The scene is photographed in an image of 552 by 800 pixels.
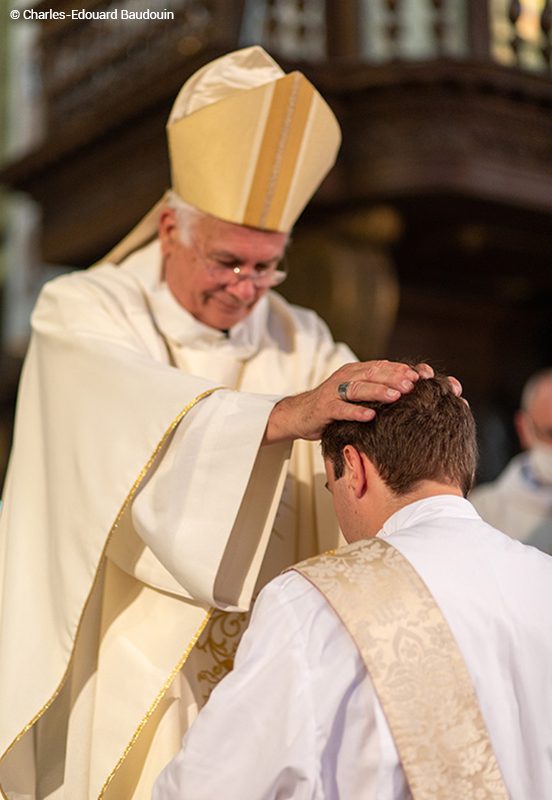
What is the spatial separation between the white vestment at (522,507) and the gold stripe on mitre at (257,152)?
260cm

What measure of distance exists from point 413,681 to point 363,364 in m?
0.66

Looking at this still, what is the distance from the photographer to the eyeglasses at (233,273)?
11.5ft

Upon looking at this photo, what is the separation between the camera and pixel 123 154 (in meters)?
7.06

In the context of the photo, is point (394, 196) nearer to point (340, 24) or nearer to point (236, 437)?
point (340, 24)

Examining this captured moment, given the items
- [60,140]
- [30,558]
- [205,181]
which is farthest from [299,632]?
[60,140]

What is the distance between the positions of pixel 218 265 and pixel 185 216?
24cm

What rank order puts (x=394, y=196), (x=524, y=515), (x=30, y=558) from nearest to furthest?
(x=30, y=558) < (x=524, y=515) < (x=394, y=196)

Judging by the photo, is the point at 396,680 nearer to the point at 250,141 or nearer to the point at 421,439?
the point at 421,439

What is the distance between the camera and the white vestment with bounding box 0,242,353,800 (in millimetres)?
3002

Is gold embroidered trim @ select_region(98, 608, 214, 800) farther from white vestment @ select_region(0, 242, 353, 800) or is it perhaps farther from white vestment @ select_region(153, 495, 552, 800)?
white vestment @ select_region(153, 495, 552, 800)

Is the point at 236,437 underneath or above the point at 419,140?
above

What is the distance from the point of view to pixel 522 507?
19.4 ft

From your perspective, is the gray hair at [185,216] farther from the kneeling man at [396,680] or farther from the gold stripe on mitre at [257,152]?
the kneeling man at [396,680]

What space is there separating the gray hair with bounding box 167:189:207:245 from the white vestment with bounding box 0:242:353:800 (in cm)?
31
